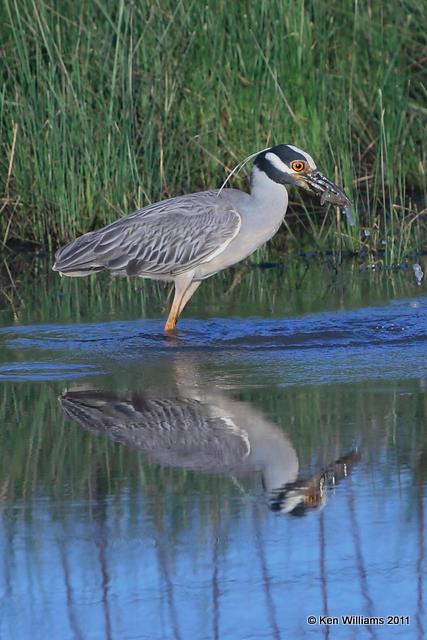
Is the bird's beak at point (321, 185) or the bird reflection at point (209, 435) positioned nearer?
the bird reflection at point (209, 435)

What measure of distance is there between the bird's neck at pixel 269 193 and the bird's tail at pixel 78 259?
100cm

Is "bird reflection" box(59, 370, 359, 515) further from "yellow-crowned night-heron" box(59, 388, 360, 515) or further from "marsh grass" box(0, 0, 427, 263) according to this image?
"marsh grass" box(0, 0, 427, 263)

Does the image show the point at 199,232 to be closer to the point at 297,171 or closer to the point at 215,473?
the point at 297,171

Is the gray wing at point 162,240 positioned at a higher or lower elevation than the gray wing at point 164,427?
higher

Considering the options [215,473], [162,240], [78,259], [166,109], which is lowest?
[215,473]

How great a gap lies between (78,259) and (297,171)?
1.40m

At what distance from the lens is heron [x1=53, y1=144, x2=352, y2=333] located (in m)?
8.61

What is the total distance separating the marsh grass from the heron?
128 cm

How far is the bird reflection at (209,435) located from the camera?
198 inches

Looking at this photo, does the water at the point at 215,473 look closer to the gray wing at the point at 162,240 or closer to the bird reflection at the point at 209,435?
the bird reflection at the point at 209,435

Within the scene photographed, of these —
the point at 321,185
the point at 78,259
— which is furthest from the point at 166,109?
the point at 78,259

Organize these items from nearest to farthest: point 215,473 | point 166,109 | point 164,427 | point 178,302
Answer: point 215,473 < point 164,427 < point 178,302 < point 166,109

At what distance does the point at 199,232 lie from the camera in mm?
8602

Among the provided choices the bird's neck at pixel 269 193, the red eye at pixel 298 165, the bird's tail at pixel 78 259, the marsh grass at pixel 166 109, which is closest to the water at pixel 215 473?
the bird's tail at pixel 78 259
